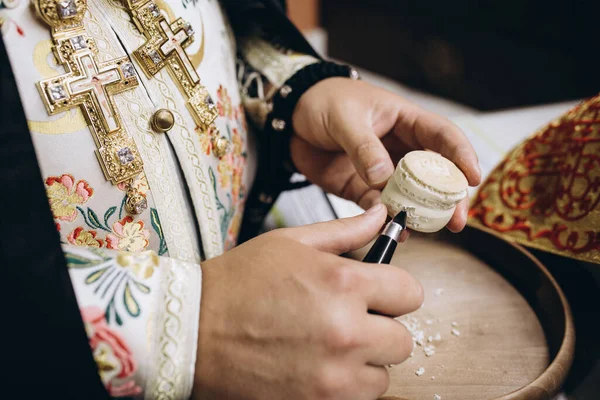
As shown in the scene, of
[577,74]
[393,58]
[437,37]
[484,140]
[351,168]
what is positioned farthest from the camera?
[393,58]

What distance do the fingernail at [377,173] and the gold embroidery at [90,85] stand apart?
0.25 metres

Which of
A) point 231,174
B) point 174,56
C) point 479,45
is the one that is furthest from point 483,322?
point 479,45

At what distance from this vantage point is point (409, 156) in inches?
18.3

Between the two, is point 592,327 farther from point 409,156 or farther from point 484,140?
point 484,140

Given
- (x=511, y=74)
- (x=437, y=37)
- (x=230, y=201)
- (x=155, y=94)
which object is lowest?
(x=511, y=74)

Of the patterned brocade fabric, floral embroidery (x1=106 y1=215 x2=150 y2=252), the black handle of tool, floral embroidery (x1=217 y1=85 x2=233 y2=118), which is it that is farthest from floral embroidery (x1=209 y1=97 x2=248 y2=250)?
the patterned brocade fabric

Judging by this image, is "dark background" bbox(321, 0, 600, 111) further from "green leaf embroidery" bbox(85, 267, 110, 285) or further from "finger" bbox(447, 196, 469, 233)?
"green leaf embroidery" bbox(85, 267, 110, 285)

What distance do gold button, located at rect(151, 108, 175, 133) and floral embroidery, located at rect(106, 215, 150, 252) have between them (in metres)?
0.09

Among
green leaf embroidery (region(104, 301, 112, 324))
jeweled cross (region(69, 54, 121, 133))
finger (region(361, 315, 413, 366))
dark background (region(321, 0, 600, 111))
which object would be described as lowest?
dark background (region(321, 0, 600, 111))

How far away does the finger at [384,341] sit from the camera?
12.9 inches

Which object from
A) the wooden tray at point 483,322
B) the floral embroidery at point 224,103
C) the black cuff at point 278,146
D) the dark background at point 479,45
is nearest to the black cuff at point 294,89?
the black cuff at point 278,146

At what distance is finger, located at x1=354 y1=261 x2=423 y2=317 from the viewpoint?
335mm

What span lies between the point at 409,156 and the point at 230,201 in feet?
0.75

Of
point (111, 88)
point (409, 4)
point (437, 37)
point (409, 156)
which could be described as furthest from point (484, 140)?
point (409, 4)
